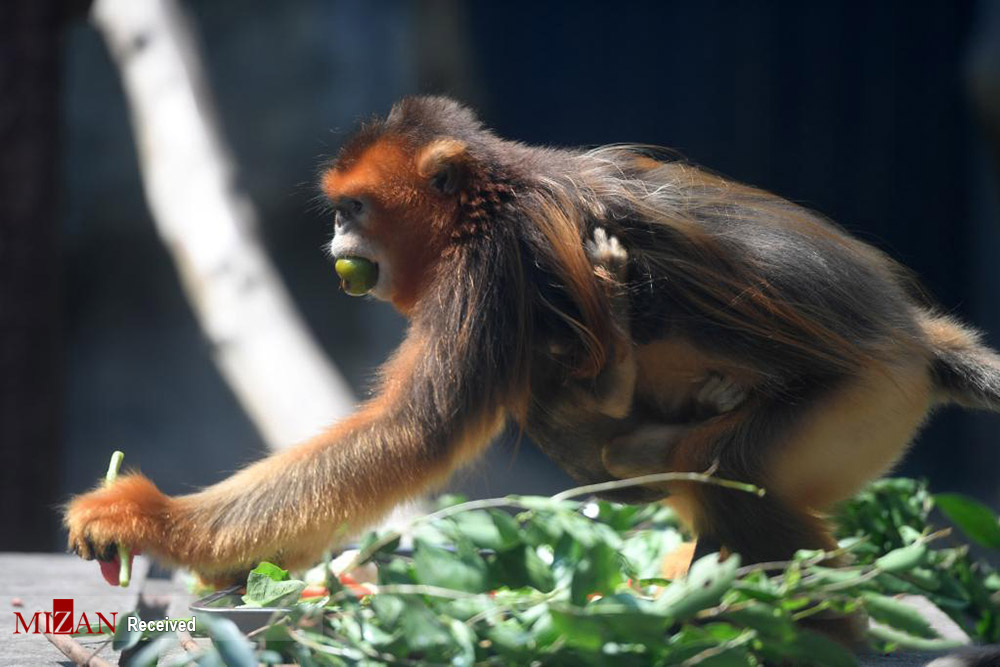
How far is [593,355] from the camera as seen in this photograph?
3955 millimetres

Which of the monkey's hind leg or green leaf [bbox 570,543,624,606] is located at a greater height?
the monkey's hind leg

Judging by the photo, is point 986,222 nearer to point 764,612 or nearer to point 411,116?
point 411,116

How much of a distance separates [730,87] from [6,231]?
640cm

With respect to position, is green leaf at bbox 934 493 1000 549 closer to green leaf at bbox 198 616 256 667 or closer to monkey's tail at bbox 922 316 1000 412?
monkey's tail at bbox 922 316 1000 412

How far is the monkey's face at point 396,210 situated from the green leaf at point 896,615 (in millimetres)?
1824

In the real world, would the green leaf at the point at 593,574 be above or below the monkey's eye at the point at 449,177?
below

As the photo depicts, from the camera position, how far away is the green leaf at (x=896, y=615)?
9.86ft

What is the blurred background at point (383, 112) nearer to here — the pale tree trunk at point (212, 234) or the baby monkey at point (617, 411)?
the pale tree trunk at point (212, 234)

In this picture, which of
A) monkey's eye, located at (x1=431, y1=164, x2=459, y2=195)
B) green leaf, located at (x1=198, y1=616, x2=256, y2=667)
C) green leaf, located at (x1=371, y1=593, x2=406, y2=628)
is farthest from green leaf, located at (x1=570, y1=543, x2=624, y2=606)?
monkey's eye, located at (x1=431, y1=164, x2=459, y2=195)

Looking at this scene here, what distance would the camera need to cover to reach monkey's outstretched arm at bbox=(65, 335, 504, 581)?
3.59m
